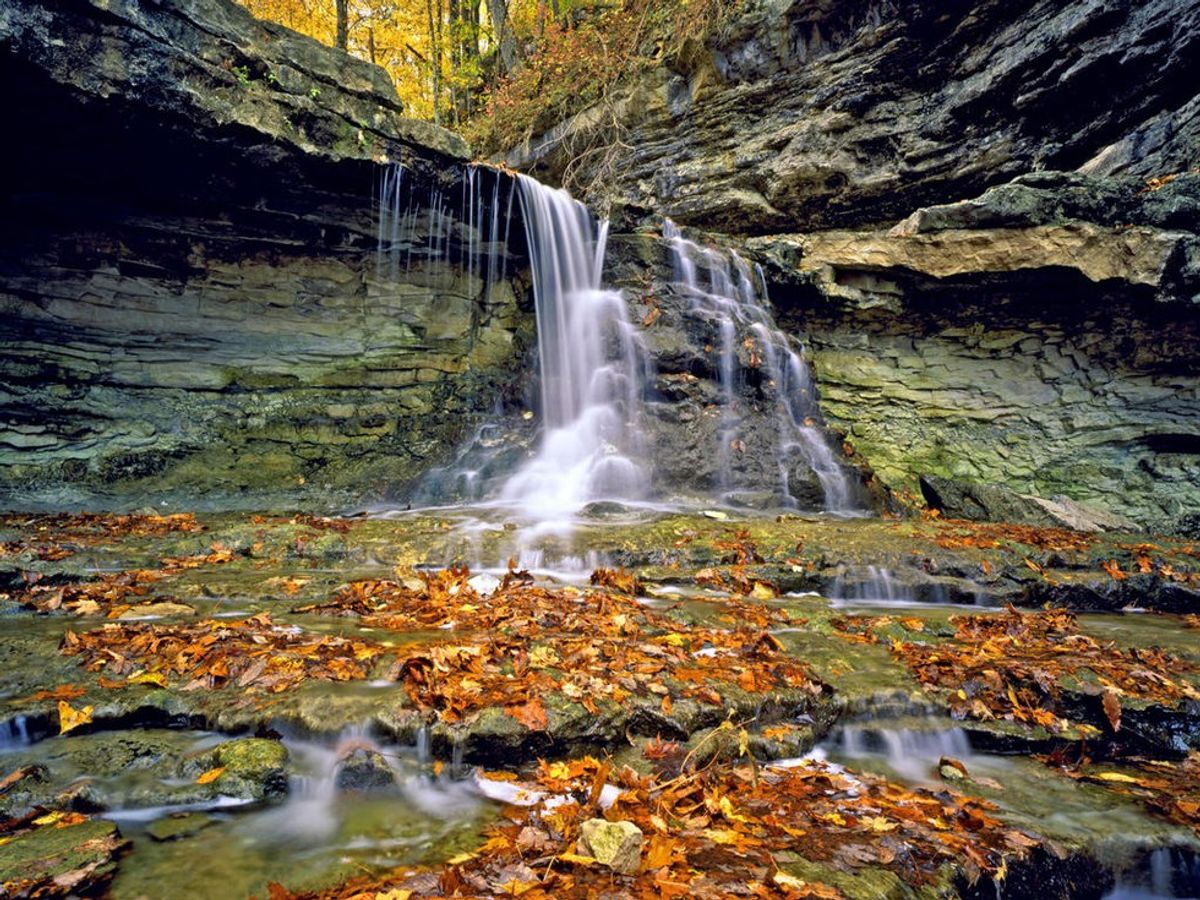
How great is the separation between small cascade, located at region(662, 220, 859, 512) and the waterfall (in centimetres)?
143

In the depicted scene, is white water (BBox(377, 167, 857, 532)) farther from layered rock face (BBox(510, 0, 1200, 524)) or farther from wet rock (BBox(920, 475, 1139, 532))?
wet rock (BBox(920, 475, 1139, 532))

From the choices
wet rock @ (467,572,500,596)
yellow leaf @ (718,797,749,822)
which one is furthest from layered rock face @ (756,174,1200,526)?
yellow leaf @ (718,797,749,822)

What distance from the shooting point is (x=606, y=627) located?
12.7 feet

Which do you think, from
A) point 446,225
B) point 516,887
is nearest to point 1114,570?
point 516,887

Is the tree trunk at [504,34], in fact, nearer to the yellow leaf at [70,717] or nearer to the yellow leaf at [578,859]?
the yellow leaf at [70,717]

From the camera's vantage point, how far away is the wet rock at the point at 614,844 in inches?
71.8

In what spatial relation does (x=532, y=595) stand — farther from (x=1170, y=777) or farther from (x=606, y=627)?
Result: (x=1170, y=777)

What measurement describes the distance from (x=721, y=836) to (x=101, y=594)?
15.6ft

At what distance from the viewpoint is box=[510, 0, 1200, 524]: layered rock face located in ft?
29.4

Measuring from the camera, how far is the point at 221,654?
3203 mm

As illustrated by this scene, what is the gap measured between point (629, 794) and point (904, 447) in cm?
1069

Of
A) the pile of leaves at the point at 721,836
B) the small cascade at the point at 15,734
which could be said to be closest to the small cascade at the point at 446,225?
the small cascade at the point at 15,734

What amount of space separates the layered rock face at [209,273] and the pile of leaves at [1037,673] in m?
8.31

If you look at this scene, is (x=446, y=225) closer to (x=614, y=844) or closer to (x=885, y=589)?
(x=885, y=589)
